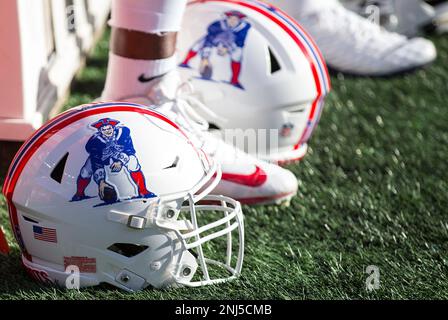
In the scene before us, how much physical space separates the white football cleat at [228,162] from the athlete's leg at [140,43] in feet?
0.11

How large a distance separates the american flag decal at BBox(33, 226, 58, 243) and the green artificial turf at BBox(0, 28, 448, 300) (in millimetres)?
124

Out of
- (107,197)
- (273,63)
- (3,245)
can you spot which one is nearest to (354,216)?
(273,63)

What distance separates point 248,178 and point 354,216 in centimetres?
30

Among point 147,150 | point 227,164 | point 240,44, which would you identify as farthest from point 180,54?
point 147,150

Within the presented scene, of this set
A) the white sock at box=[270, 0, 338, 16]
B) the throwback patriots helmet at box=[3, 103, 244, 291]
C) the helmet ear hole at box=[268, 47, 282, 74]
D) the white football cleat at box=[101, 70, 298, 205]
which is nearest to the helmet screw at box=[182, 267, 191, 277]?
the throwback patriots helmet at box=[3, 103, 244, 291]

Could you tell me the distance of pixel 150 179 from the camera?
1.78 m

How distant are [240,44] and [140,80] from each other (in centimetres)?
35

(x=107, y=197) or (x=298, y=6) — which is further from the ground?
(x=107, y=197)

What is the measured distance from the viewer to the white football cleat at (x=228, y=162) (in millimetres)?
2223

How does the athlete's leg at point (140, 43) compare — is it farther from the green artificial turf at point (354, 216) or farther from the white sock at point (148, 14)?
the green artificial turf at point (354, 216)

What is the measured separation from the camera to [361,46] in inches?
130

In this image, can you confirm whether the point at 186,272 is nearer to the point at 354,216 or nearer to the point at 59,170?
the point at 59,170
